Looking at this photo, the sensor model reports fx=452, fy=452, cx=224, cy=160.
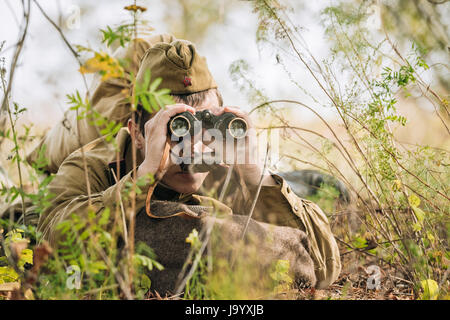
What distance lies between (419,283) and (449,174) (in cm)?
45

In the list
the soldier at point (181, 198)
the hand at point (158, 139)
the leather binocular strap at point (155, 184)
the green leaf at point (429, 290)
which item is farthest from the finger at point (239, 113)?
the green leaf at point (429, 290)

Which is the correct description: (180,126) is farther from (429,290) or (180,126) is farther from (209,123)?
(429,290)

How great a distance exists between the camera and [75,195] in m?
1.75

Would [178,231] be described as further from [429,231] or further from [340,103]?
[429,231]

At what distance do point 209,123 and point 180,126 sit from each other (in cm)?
12

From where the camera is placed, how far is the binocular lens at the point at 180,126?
154 centimetres

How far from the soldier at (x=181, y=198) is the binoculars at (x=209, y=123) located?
1.0 inches

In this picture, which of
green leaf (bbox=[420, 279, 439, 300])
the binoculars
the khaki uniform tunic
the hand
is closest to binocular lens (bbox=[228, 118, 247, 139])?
the binoculars

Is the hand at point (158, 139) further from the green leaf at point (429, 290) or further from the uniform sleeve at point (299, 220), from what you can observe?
the green leaf at point (429, 290)

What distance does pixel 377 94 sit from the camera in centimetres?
160

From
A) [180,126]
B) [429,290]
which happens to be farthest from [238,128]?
[429,290]

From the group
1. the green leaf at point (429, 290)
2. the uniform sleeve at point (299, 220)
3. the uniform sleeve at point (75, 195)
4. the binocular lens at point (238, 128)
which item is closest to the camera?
the green leaf at point (429, 290)

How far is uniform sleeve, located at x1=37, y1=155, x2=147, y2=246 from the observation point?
58.6 inches
